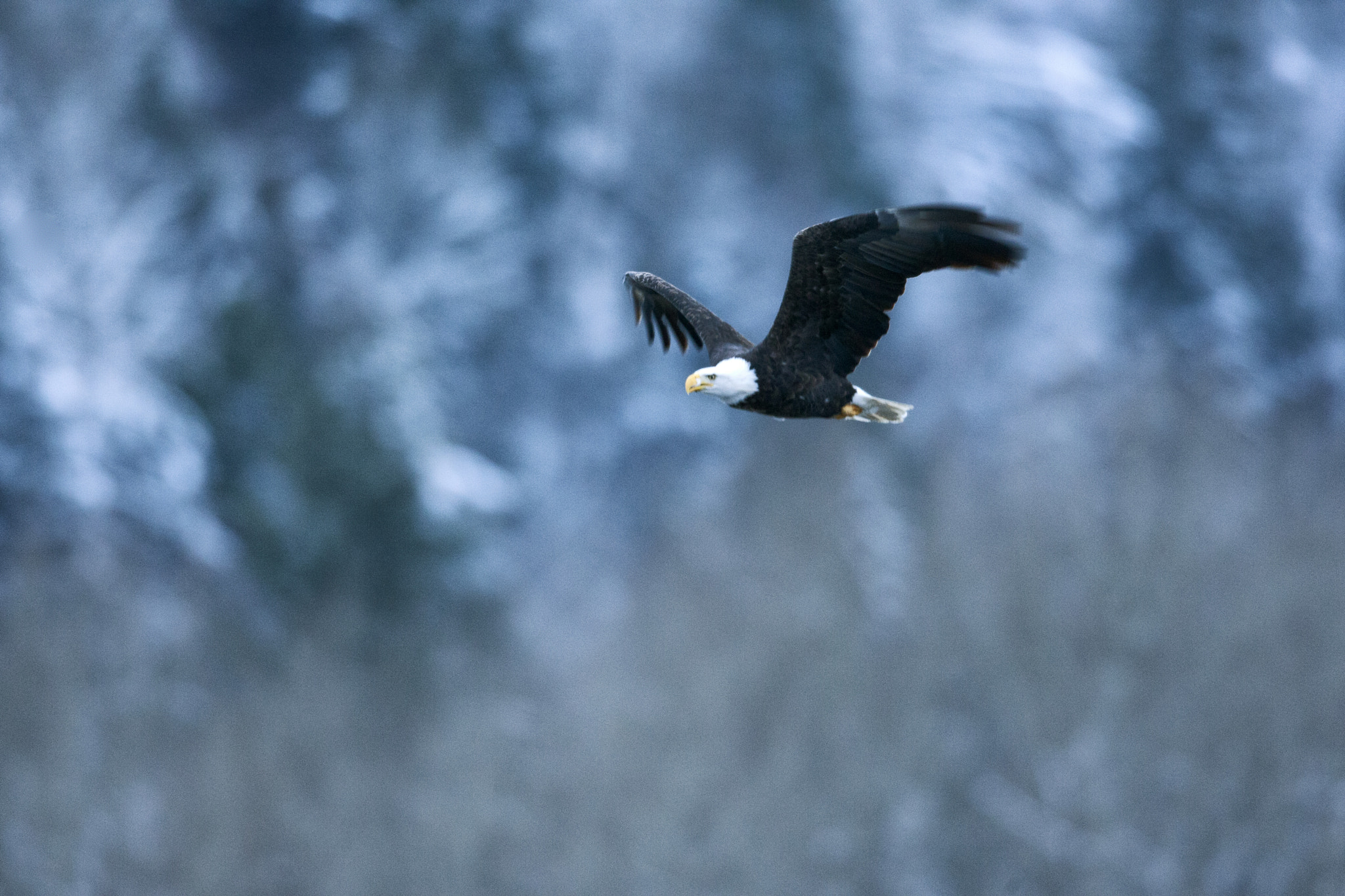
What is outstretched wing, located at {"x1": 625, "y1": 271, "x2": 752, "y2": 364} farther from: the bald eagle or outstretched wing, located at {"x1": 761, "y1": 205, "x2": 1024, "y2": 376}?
outstretched wing, located at {"x1": 761, "y1": 205, "x2": 1024, "y2": 376}

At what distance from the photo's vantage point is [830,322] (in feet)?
21.6

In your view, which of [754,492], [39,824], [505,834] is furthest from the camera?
[754,492]

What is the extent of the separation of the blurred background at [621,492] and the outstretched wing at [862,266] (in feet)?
61.8

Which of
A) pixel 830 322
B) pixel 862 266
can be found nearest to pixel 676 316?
pixel 830 322

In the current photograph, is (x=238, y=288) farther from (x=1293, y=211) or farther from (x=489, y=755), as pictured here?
(x=1293, y=211)

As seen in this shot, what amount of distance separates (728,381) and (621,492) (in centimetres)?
2471

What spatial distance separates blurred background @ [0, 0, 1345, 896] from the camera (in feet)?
80.3

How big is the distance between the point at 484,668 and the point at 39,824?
9112 millimetres

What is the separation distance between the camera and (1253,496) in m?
31.8

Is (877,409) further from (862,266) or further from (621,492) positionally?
(621,492)

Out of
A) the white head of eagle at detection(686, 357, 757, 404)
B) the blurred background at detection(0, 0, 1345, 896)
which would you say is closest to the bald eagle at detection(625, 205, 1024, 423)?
the white head of eagle at detection(686, 357, 757, 404)

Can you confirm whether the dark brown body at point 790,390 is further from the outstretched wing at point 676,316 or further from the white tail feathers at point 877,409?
the outstretched wing at point 676,316

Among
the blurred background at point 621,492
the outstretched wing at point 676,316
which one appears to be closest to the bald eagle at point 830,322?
the outstretched wing at point 676,316

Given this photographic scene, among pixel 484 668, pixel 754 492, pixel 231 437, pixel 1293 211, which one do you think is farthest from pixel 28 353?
pixel 1293 211
